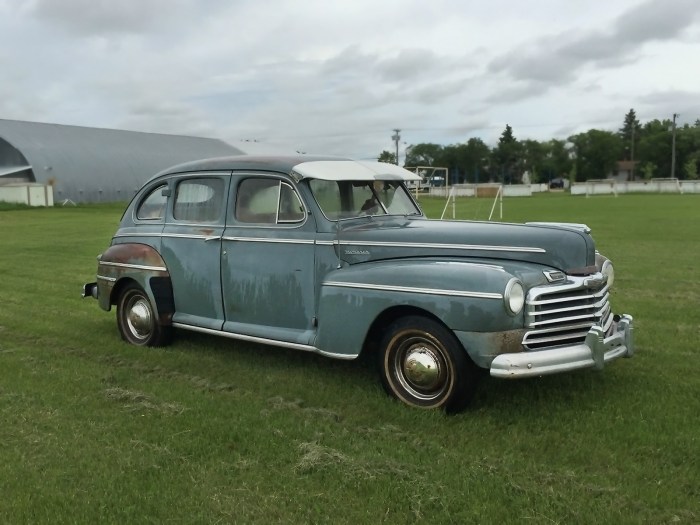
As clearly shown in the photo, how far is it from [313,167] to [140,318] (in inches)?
101

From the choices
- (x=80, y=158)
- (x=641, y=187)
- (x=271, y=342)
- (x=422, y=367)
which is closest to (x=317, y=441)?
(x=422, y=367)

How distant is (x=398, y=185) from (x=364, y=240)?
1214 mm

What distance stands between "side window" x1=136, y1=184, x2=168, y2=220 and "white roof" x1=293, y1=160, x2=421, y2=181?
1.89m

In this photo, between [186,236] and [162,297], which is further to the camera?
[162,297]

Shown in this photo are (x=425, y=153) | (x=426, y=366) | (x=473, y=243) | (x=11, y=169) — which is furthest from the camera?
(x=425, y=153)

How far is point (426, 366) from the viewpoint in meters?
4.75

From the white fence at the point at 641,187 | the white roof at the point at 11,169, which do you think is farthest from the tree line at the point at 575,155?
the white roof at the point at 11,169

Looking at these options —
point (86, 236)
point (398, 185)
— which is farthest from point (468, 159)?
point (398, 185)

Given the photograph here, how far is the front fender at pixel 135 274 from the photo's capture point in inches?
258

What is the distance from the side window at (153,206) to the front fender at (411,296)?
2404mm

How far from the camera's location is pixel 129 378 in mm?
5699

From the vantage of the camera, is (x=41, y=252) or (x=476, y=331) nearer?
(x=476, y=331)

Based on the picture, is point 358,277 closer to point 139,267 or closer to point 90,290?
point 139,267

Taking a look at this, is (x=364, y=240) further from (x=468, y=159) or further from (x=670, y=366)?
(x=468, y=159)
